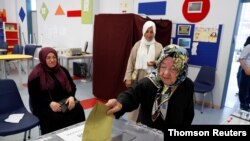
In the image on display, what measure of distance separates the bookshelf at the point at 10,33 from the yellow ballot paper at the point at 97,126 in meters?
8.89

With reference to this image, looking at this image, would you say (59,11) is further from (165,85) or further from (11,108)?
(165,85)

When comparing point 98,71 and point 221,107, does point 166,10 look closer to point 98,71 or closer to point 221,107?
point 98,71

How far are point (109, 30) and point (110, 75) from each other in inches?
32.7

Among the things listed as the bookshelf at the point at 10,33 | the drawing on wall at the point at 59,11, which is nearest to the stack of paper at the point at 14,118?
the drawing on wall at the point at 59,11

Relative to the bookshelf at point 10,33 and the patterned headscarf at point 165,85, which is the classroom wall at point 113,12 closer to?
the bookshelf at point 10,33

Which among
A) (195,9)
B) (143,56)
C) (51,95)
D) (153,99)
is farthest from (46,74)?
(195,9)

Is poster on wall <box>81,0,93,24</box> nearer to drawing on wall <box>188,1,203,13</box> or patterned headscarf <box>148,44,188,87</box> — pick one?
drawing on wall <box>188,1,203,13</box>

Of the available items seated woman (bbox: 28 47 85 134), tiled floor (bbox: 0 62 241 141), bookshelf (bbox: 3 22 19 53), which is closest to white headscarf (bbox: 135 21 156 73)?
seated woman (bbox: 28 47 85 134)

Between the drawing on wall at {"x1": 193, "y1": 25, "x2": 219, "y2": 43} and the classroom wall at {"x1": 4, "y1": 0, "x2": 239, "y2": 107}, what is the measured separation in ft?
0.29

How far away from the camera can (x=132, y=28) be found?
11.4ft

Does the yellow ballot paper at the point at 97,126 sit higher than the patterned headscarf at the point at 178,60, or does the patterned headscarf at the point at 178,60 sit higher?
the patterned headscarf at the point at 178,60

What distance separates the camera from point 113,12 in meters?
5.39

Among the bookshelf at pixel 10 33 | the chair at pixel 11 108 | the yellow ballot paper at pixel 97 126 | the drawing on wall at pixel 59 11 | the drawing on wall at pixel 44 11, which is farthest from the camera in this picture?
the bookshelf at pixel 10 33

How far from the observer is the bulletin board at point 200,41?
12.4ft
